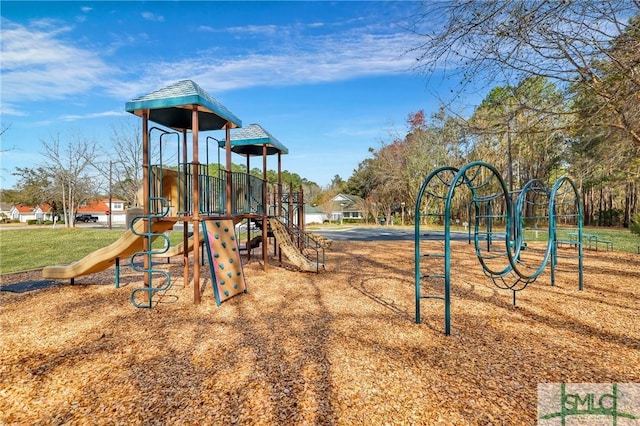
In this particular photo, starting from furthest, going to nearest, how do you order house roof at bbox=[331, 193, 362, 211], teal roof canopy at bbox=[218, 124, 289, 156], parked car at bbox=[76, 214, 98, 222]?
1. parked car at bbox=[76, 214, 98, 222]
2. house roof at bbox=[331, 193, 362, 211]
3. teal roof canopy at bbox=[218, 124, 289, 156]

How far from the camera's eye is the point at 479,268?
8.84m

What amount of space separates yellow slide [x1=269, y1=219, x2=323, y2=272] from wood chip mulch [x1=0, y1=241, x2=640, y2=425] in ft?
5.43

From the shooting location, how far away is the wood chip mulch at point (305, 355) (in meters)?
2.60

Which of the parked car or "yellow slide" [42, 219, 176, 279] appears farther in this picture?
the parked car

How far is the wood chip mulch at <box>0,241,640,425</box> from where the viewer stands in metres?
2.60

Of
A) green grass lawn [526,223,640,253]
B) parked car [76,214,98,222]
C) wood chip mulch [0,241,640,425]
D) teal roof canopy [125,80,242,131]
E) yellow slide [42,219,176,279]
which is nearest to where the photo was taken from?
wood chip mulch [0,241,640,425]

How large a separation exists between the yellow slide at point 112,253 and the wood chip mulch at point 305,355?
40 cm

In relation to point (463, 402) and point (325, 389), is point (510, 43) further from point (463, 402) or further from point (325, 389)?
point (325, 389)

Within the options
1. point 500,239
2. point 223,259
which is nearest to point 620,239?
point 500,239

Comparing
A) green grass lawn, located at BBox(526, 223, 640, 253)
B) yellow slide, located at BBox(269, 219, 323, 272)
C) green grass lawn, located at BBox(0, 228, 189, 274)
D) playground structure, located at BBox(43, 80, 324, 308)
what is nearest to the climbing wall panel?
playground structure, located at BBox(43, 80, 324, 308)

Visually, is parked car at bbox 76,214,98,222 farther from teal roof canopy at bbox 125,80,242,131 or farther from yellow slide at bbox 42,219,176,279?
teal roof canopy at bbox 125,80,242,131

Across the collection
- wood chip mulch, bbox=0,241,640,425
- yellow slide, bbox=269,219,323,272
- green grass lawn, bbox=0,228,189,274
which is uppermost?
yellow slide, bbox=269,219,323,272

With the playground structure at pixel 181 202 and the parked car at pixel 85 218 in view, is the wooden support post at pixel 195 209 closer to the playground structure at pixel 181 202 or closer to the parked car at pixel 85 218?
the playground structure at pixel 181 202

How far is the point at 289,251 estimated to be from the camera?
8.23 metres
